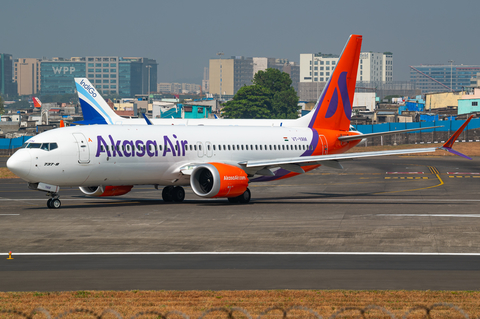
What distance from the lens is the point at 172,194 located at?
40594 millimetres

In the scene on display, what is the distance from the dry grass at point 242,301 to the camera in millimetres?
14664

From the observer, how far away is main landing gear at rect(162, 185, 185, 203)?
4053 cm

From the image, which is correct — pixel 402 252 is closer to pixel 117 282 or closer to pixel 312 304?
pixel 312 304

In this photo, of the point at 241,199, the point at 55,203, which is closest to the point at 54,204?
the point at 55,203

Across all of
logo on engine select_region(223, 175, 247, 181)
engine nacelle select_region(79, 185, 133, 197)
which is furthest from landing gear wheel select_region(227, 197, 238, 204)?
engine nacelle select_region(79, 185, 133, 197)

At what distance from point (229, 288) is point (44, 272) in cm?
623

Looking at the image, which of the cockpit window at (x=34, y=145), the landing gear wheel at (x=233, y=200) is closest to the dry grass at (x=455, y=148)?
the landing gear wheel at (x=233, y=200)

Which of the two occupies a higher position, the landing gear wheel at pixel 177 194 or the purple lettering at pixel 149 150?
the purple lettering at pixel 149 150

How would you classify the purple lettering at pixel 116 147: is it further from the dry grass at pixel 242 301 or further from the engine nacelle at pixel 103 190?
the dry grass at pixel 242 301

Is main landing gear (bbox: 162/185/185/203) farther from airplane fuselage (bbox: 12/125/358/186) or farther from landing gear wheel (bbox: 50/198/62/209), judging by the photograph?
landing gear wheel (bbox: 50/198/62/209)

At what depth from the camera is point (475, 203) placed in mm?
38656

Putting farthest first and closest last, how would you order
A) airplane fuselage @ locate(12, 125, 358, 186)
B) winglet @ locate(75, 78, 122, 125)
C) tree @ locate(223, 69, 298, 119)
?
tree @ locate(223, 69, 298, 119), winglet @ locate(75, 78, 122, 125), airplane fuselage @ locate(12, 125, 358, 186)

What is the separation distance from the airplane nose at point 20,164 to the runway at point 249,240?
2387mm

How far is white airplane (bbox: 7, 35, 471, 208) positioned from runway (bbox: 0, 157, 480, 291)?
149 centimetres
